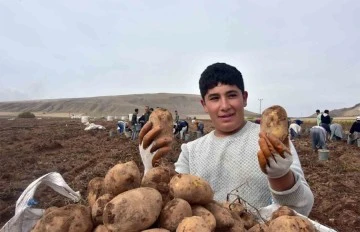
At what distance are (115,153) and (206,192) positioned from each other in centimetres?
1071

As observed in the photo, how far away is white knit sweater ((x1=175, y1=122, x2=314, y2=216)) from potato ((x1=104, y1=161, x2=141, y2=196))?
1.00 m

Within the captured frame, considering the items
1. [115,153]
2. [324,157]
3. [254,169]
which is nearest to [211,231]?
[254,169]

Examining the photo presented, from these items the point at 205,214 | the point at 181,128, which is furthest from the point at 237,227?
the point at 181,128

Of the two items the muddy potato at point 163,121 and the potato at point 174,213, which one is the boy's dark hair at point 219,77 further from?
the potato at point 174,213

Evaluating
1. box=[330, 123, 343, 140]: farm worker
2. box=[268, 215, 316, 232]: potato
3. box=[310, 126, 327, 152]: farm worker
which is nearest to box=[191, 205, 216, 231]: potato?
box=[268, 215, 316, 232]: potato

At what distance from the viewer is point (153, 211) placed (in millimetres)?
1875

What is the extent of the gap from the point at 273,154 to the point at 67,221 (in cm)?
117

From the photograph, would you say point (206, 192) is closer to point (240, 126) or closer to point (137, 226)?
point (137, 226)

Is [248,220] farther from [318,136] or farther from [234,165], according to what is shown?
[318,136]

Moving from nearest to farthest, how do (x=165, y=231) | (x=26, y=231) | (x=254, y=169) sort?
(x=165, y=231) → (x=26, y=231) → (x=254, y=169)

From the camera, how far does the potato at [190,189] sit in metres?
2.02

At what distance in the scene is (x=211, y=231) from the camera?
1833mm

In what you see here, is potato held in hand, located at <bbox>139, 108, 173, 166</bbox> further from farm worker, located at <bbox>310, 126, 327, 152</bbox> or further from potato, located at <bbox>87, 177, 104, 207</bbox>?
farm worker, located at <bbox>310, 126, 327, 152</bbox>

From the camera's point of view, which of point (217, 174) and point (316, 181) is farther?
point (316, 181)
